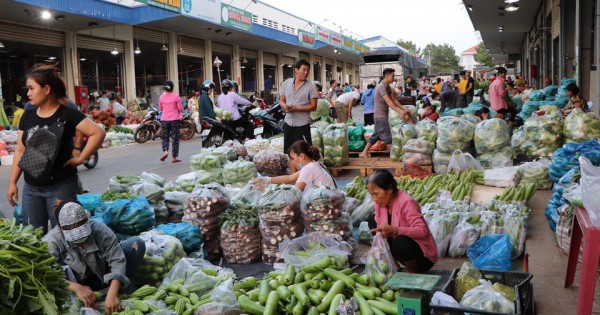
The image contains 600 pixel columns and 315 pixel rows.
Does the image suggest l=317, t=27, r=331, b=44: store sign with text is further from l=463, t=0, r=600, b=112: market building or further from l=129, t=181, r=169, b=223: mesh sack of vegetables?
l=129, t=181, r=169, b=223: mesh sack of vegetables

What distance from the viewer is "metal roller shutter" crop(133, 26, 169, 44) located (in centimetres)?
2503

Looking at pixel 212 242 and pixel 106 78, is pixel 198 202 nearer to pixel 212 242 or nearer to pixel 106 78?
pixel 212 242

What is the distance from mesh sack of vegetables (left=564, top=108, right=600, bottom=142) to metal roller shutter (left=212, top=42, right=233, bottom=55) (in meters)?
25.6

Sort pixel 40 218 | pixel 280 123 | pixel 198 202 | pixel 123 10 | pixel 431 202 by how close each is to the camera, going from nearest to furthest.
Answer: pixel 40 218
pixel 198 202
pixel 431 202
pixel 280 123
pixel 123 10

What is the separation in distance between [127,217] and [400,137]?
534 centimetres

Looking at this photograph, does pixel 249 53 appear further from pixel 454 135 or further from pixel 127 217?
pixel 127 217

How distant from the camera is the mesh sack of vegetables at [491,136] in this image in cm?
845

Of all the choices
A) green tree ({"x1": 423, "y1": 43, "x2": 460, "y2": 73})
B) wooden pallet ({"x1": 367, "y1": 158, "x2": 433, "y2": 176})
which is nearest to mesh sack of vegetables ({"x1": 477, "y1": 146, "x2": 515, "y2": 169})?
wooden pallet ({"x1": 367, "y1": 158, "x2": 433, "y2": 176})

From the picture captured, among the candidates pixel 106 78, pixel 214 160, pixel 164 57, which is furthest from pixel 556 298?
pixel 164 57

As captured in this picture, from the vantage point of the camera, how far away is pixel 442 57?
131 meters

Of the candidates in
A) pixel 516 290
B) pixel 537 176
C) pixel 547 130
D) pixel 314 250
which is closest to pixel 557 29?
pixel 547 130

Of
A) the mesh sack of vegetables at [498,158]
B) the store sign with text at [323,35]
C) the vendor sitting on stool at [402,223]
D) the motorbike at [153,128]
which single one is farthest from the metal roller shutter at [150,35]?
the vendor sitting on stool at [402,223]

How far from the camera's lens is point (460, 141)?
8625mm

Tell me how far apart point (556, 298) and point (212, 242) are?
3170 millimetres
